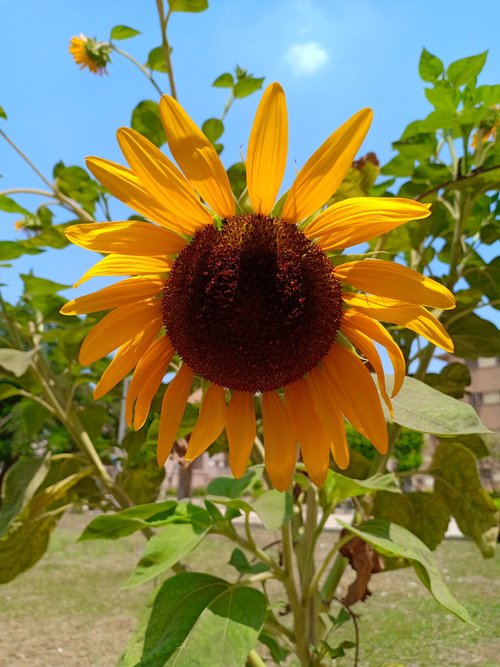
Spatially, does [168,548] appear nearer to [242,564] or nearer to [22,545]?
[242,564]

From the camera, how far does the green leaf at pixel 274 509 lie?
86 centimetres

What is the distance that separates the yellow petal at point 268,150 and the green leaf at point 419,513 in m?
0.83

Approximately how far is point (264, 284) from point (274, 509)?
394mm

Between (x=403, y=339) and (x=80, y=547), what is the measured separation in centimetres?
541

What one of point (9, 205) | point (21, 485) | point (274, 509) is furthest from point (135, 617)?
point (274, 509)

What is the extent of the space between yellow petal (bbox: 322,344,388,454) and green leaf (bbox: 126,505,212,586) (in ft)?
1.06

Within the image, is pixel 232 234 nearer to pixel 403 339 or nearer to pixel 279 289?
pixel 279 289

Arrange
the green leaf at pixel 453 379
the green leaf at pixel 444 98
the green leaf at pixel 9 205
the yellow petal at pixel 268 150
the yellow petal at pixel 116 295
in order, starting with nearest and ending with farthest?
the yellow petal at pixel 268 150 < the yellow petal at pixel 116 295 < the green leaf at pixel 444 98 < the green leaf at pixel 9 205 < the green leaf at pixel 453 379

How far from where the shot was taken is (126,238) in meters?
0.74

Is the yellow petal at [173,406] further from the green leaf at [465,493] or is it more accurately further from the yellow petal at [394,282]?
the green leaf at [465,493]

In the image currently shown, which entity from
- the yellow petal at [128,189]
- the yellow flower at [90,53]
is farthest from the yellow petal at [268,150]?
the yellow flower at [90,53]

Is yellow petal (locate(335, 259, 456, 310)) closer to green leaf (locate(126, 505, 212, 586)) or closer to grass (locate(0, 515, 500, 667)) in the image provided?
green leaf (locate(126, 505, 212, 586))

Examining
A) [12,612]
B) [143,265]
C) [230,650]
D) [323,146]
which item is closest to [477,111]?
[323,146]

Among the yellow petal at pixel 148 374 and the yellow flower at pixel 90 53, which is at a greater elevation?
the yellow flower at pixel 90 53
